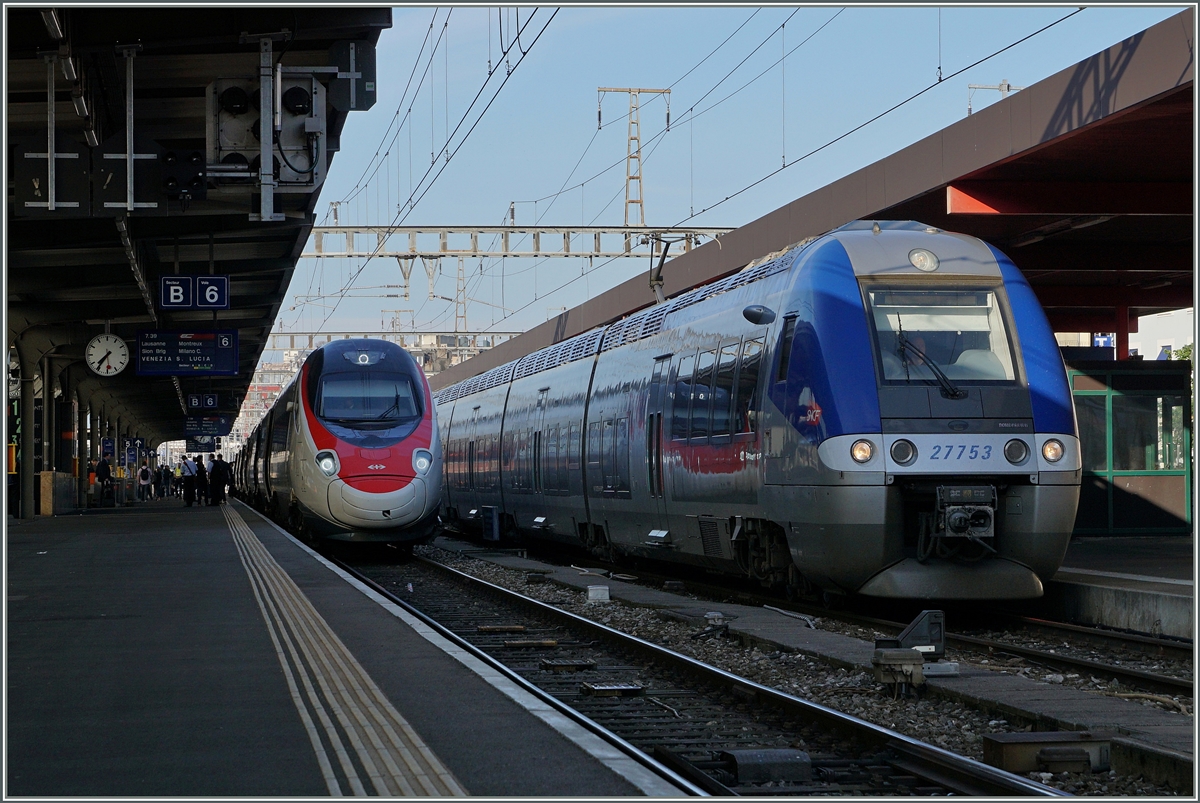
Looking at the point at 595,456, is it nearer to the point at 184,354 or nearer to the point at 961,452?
the point at 961,452

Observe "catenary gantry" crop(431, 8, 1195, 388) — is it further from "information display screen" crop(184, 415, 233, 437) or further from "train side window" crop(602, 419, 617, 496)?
"information display screen" crop(184, 415, 233, 437)

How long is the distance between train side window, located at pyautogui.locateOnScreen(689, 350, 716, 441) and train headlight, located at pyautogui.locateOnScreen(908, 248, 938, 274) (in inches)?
103

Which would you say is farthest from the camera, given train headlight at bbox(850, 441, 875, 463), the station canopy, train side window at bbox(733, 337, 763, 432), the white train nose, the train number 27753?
the white train nose

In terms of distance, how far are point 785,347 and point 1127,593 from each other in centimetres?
356

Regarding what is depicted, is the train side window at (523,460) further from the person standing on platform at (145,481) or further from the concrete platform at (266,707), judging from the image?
the person standing on platform at (145,481)

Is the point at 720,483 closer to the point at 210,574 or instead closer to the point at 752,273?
the point at 752,273

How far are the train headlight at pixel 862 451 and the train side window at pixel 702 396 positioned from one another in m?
2.97

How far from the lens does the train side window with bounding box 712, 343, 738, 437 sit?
495 inches

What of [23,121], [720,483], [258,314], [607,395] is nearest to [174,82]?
[23,121]

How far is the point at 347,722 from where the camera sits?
622cm

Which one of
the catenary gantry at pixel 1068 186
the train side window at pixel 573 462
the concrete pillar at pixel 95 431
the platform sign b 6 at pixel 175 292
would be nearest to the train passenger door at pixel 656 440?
the train side window at pixel 573 462

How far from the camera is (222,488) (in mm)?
43500

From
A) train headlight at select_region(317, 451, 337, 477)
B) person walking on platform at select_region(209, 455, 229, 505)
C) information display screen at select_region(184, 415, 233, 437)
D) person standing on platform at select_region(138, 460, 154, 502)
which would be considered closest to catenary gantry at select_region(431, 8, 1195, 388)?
train headlight at select_region(317, 451, 337, 477)

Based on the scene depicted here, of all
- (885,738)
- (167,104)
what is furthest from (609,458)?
(885,738)
